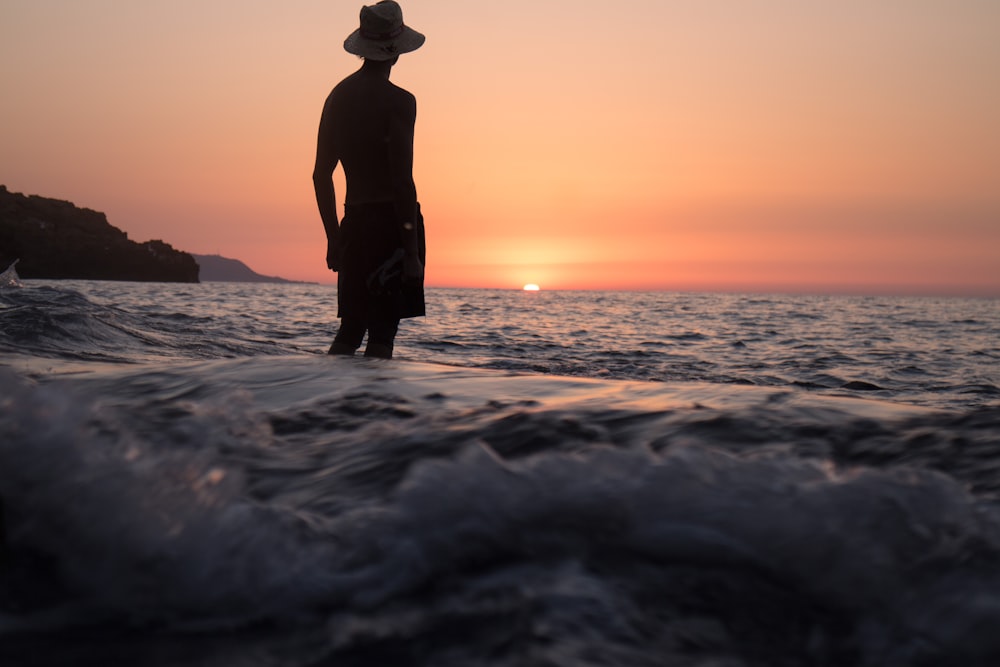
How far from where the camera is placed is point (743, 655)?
1.27m

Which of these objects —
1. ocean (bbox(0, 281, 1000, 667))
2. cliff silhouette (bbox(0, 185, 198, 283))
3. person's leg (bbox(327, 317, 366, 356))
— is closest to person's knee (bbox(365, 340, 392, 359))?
person's leg (bbox(327, 317, 366, 356))

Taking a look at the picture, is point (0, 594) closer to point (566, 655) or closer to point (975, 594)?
point (566, 655)

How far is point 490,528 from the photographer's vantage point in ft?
5.46

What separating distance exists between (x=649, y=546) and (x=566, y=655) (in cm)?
46

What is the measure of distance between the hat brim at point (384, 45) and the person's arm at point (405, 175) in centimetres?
26

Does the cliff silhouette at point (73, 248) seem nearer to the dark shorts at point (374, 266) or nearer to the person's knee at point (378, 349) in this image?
the dark shorts at point (374, 266)

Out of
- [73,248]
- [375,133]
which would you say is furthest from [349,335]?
[73,248]

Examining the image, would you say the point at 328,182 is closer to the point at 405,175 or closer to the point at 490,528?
the point at 405,175

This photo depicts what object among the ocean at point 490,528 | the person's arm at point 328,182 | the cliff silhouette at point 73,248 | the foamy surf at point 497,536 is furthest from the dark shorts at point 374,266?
the cliff silhouette at point 73,248

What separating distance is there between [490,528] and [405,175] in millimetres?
3268

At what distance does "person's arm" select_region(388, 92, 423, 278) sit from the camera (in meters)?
4.53

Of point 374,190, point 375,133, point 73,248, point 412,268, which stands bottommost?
point 412,268

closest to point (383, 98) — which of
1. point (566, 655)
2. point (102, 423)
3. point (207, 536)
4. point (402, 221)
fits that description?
point (402, 221)

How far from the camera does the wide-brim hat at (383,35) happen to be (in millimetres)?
4438
